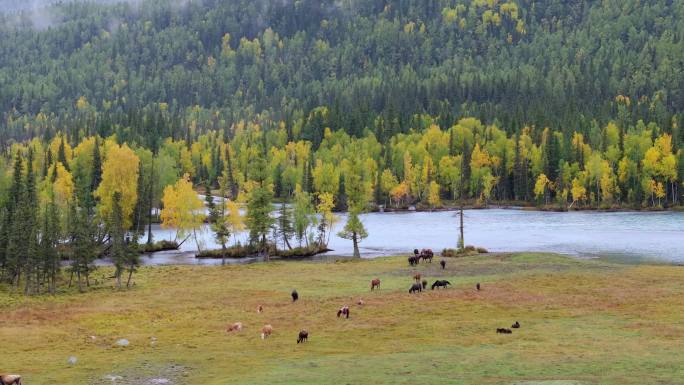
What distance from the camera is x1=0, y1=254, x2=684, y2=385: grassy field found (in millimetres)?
39094

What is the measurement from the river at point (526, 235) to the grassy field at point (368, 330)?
22486mm

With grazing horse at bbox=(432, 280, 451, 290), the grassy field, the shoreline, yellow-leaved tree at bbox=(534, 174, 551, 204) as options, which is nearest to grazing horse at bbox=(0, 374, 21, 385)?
the grassy field

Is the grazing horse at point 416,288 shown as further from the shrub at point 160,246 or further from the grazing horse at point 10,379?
the shrub at point 160,246

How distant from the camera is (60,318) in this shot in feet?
198

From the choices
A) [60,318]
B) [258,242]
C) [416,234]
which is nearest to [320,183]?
[416,234]

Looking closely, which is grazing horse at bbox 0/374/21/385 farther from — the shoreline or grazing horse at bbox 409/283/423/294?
the shoreline

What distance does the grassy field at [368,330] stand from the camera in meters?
39.1

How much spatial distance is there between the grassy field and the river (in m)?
22.5

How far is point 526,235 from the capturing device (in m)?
127

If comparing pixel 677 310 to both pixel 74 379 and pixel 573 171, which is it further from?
pixel 573 171

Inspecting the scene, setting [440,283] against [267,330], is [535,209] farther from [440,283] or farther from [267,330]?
[267,330]

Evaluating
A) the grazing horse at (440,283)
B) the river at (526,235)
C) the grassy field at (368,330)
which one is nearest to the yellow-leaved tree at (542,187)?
the river at (526,235)

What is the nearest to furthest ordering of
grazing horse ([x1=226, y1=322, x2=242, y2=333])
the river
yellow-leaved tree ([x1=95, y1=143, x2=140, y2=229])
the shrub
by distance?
grazing horse ([x1=226, y1=322, x2=242, y2=333]), the river, the shrub, yellow-leaved tree ([x1=95, y1=143, x2=140, y2=229])

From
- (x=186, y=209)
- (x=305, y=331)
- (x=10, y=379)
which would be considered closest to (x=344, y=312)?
(x=305, y=331)
